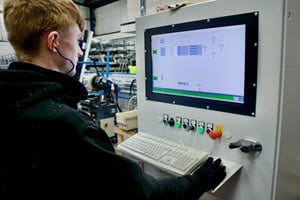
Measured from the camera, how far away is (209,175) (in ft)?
3.46

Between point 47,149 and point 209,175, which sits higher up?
point 47,149

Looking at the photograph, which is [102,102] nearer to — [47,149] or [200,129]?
[200,129]

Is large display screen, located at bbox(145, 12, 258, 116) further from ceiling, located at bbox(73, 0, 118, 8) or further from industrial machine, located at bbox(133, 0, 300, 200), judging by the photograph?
ceiling, located at bbox(73, 0, 118, 8)

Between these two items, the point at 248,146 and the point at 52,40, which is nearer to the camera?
the point at 52,40

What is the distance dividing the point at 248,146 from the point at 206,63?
1.55 feet

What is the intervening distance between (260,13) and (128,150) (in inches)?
39.5

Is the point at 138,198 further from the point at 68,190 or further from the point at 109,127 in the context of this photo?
the point at 109,127

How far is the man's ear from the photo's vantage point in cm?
75

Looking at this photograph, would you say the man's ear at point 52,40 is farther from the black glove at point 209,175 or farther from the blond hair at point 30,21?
the black glove at point 209,175

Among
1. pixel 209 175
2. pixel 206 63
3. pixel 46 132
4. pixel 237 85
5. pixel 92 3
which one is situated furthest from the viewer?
pixel 92 3

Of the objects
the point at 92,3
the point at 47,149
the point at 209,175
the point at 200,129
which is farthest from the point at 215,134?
the point at 92,3

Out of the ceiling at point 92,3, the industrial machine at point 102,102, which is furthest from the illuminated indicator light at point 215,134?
the ceiling at point 92,3

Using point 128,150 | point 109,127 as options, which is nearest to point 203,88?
point 128,150

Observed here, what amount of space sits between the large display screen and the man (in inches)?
25.9
